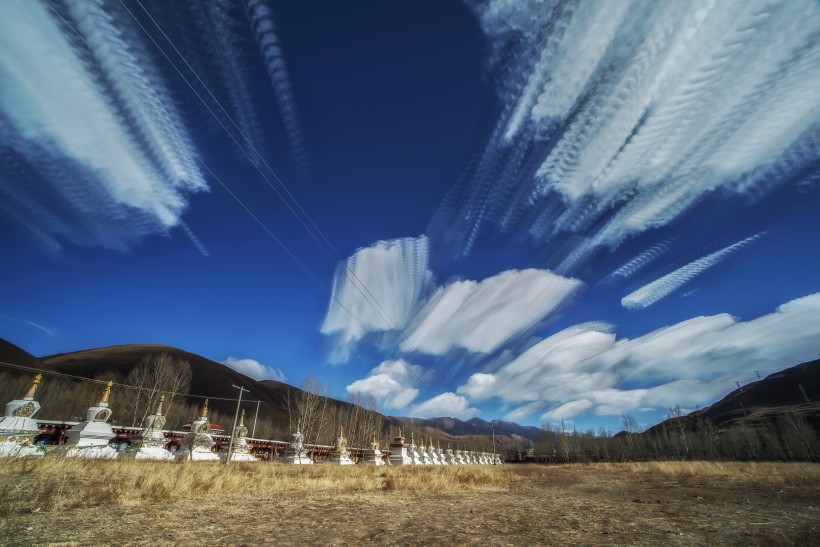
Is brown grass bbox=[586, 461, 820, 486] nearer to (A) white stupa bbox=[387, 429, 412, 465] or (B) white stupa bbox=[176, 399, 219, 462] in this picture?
(A) white stupa bbox=[387, 429, 412, 465]

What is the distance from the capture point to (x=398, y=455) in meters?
42.2

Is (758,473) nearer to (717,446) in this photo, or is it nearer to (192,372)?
(717,446)

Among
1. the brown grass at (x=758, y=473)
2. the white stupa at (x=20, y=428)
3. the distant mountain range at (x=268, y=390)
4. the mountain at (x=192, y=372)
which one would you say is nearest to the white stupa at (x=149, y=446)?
the white stupa at (x=20, y=428)

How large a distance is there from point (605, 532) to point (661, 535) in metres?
1.05

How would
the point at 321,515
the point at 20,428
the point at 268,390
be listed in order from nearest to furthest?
1. the point at 321,515
2. the point at 20,428
3. the point at 268,390

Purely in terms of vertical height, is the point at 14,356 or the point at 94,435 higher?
the point at 14,356

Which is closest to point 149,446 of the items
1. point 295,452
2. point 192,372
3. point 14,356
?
point 295,452

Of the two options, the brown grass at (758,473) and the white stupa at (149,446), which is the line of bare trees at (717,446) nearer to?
the brown grass at (758,473)

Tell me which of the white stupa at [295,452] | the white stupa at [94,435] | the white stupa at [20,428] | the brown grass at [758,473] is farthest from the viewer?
the white stupa at [295,452]

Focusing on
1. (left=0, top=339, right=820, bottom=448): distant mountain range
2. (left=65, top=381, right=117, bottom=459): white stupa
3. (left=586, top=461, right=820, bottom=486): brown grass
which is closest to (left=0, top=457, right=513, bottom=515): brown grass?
(left=65, top=381, right=117, bottom=459): white stupa

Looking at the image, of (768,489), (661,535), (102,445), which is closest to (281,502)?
(661,535)

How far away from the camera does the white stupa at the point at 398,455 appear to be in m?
41.4

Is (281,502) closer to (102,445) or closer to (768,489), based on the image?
(768,489)

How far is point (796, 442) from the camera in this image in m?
68.1
